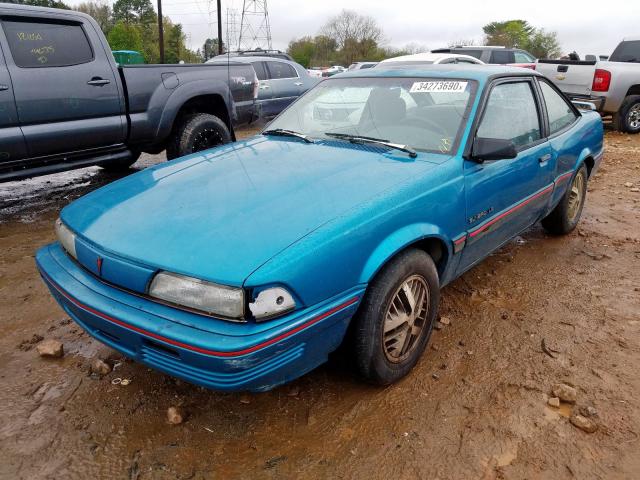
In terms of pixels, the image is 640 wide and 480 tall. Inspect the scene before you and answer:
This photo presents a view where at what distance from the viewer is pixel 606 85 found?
9.21 meters

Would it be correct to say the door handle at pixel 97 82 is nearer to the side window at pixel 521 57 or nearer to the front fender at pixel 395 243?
the front fender at pixel 395 243

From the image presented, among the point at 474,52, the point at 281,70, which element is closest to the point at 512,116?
the point at 281,70

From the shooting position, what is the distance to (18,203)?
5.39m

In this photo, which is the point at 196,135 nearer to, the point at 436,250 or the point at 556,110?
the point at 556,110

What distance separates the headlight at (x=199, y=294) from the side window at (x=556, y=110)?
116 inches

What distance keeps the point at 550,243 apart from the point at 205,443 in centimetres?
350

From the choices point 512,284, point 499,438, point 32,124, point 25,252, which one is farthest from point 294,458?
point 32,124

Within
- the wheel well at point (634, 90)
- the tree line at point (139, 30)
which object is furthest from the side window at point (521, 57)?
the tree line at point (139, 30)

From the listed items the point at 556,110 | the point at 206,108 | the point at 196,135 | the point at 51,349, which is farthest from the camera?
the point at 206,108

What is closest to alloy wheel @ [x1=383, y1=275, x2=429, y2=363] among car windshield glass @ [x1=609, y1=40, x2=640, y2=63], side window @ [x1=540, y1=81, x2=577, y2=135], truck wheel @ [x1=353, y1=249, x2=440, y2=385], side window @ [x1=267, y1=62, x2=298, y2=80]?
truck wheel @ [x1=353, y1=249, x2=440, y2=385]

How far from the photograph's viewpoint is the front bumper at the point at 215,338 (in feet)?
5.83

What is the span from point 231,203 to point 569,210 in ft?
11.0

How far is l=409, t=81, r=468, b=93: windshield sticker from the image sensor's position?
3.01 metres

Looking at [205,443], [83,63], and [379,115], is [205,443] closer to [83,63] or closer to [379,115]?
[379,115]
